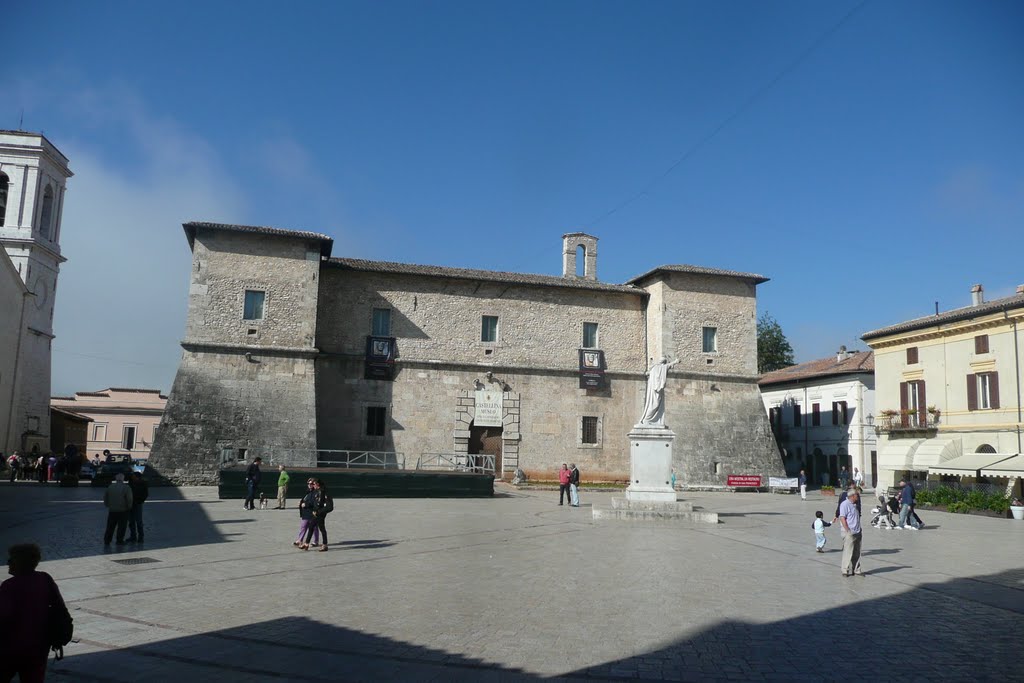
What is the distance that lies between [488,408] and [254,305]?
11.3 meters

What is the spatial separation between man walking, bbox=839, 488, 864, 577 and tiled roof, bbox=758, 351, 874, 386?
1309 inches

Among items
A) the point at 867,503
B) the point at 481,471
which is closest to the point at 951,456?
the point at 867,503

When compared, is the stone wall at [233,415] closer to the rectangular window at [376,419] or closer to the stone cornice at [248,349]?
the stone cornice at [248,349]

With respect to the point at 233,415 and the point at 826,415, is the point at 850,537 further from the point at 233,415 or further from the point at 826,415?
the point at 826,415

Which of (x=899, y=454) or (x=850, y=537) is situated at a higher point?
(x=899, y=454)

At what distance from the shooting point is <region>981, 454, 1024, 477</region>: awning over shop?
27.0 meters

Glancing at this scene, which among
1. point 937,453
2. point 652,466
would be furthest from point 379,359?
point 937,453

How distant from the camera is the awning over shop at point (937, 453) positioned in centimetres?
3109

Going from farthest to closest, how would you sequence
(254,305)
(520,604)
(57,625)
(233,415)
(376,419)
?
(376,419)
(254,305)
(233,415)
(520,604)
(57,625)

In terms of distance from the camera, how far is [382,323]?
109 ft

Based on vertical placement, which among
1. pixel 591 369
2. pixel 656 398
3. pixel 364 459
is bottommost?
pixel 364 459

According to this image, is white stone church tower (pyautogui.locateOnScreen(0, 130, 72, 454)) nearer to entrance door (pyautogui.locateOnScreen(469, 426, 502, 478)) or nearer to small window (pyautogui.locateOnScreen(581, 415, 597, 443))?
entrance door (pyautogui.locateOnScreen(469, 426, 502, 478))

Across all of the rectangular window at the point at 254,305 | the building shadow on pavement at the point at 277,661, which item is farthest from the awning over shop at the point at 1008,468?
the rectangular window at the point at 254,305

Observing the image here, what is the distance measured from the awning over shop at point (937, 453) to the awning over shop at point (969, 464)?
0.36 metres
